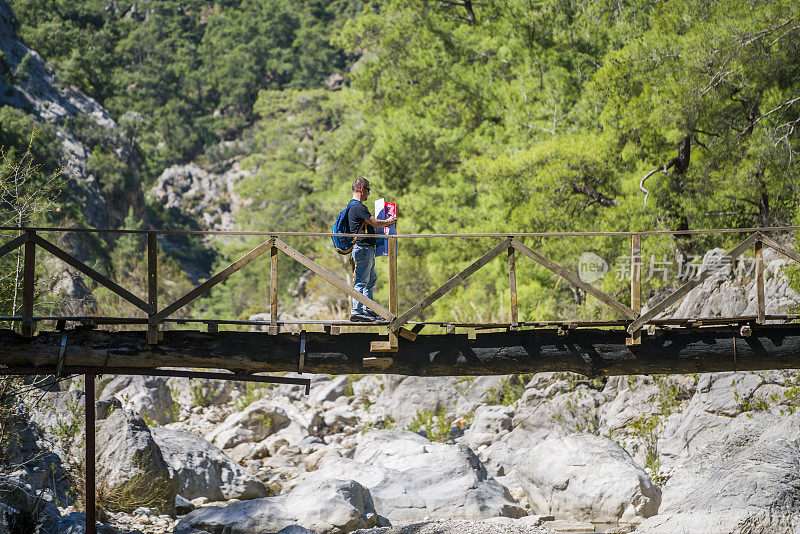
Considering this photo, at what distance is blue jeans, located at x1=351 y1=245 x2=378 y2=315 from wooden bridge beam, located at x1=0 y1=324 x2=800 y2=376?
0.93ft

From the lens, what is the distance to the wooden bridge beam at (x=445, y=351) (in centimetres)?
834

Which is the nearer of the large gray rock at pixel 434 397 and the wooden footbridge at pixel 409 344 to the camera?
the wooden footbridge at pixel 409 344

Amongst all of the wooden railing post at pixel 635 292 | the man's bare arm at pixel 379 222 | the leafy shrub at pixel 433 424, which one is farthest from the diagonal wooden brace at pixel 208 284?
the leafy shrub at pixel 433 424

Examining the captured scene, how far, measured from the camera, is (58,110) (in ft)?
126

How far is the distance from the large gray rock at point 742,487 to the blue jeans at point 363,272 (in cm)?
409

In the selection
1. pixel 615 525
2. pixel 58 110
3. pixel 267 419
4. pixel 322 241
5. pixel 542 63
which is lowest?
pixel 615 525

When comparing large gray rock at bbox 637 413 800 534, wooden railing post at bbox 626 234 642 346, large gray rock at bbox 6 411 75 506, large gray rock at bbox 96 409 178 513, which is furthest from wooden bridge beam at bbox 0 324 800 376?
large gray rock at bbox 96 409 178 513

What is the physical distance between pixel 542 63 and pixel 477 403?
777 centimetres

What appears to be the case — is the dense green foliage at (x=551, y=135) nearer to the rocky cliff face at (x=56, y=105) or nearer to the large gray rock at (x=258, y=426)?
the large gray rock at (x=258, y=426)

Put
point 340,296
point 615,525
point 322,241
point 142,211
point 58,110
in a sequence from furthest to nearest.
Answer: point 142,211, point 58,110, point 322,241, point 340,296, point 615,525

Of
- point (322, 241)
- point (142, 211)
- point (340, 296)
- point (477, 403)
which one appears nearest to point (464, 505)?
point (477, 403)

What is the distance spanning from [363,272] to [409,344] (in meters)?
0.84

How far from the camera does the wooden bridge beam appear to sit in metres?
8.34

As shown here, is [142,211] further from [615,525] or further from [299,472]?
[615,525]
